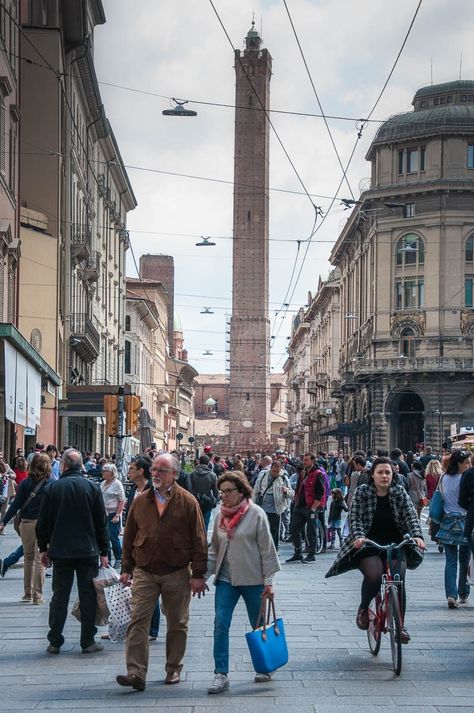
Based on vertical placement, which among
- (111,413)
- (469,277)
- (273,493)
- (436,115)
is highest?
(436,115)

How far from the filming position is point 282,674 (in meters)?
9.33

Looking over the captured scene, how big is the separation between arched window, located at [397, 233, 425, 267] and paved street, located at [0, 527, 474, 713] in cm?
5772


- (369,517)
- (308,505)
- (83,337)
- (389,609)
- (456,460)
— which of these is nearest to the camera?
(389,609)

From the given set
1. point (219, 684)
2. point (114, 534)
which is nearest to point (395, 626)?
point (219, 684)

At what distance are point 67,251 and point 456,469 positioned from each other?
2872cm

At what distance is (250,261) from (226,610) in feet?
299

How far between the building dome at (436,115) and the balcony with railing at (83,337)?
27.2 metres

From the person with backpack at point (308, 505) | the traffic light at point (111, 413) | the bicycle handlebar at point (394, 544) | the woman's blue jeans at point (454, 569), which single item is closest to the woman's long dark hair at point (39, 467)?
the woman's blue jeans at point (454, 569)

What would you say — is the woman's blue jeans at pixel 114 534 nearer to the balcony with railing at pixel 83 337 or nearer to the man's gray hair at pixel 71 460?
the man's gray hair at pixel 71 460

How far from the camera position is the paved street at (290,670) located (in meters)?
8.20

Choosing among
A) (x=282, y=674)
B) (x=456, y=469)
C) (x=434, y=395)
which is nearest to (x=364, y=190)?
(x=434, y=395)

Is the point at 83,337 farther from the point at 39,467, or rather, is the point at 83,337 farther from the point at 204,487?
the point at 39,467

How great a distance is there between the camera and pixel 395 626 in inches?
358

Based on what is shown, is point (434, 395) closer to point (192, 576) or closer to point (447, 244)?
point (447, 244)
